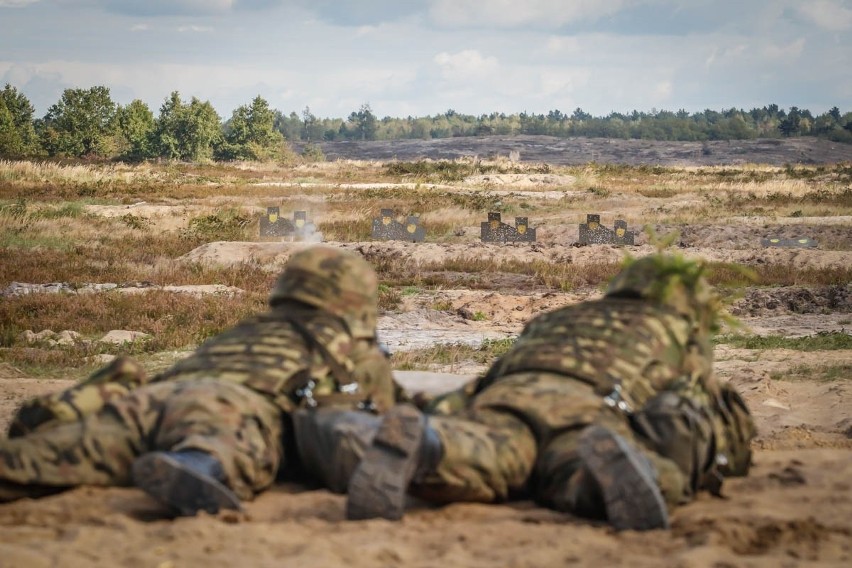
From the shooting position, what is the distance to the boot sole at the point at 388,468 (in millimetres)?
5242

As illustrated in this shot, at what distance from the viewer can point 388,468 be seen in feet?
17.3

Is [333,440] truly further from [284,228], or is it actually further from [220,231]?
[284,228]

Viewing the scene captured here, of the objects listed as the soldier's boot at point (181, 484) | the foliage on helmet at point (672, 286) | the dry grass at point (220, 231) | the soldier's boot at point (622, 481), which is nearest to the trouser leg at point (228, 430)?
the soldier's boot at point (181, 484)

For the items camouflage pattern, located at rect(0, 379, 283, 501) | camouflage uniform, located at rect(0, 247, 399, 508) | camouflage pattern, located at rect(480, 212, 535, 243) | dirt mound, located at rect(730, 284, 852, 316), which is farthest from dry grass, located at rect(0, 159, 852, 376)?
camouflage pattern, located at rect(0, 379, 283, 501)

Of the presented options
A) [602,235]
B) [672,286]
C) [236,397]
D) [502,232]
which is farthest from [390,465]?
[502,232]

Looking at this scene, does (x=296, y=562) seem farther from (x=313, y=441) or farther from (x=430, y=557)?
(x=313, y=441)

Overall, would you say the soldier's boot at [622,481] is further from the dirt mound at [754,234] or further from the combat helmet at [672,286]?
the dirt mound at [754,234]

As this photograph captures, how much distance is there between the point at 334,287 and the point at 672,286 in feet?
6.31

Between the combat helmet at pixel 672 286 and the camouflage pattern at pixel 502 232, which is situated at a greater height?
the combat helmet at pixel 672 286

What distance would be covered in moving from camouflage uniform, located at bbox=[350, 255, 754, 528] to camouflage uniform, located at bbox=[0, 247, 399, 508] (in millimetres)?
658

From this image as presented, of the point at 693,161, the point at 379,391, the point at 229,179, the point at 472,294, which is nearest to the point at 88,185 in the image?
the point at 229,179

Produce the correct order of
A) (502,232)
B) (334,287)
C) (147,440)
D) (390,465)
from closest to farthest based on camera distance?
(390,465), (147,440), (334,287), (502,232)

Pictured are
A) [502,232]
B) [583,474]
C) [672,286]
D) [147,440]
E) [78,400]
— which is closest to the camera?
[583,474]

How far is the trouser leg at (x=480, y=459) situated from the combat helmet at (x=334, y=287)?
98 cm
